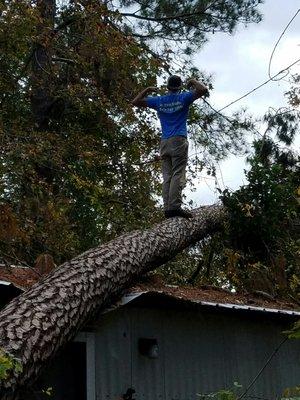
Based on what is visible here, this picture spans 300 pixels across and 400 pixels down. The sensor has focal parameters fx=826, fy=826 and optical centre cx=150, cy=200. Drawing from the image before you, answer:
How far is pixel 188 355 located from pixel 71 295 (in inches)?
97.5

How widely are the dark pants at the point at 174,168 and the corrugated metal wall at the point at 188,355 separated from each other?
173cm

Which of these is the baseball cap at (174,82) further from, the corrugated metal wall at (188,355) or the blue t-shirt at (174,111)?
the corrugated metal wall at (188,355)

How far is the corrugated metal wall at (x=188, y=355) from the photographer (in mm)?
8703

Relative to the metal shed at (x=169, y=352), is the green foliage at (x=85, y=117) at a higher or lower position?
higher

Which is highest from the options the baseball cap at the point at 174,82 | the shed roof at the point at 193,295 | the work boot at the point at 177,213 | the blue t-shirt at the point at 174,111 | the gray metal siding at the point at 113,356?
the baseball cap at the point at 174,82

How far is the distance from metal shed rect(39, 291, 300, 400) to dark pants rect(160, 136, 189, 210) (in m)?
1.72

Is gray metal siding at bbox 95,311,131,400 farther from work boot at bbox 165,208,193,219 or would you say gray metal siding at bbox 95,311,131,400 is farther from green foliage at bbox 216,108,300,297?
green foliage at bbox 216,108,300,297

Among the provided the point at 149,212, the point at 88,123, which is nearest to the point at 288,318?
the point at 149,212

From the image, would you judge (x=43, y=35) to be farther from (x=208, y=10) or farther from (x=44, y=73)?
(x=208, y=10)

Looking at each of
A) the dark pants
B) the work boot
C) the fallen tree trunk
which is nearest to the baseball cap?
the dark pants

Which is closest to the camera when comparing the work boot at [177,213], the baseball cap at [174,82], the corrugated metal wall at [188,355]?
the corrugated metal wall at [188,355]

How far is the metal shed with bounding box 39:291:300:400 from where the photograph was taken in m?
8.61

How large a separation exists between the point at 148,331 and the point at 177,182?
236 centimetres

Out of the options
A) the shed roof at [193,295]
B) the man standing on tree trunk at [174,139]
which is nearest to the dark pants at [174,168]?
the man standing on tree trunk at [174,139]
